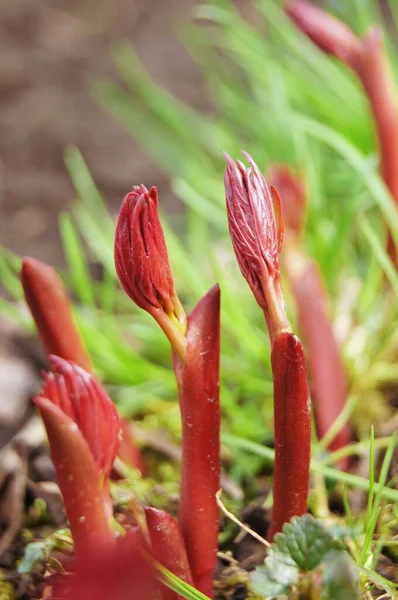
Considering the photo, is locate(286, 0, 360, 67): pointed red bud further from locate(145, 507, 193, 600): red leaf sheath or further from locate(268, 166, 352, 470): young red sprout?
locate(145, 507, 193, 600): red leaf sheath

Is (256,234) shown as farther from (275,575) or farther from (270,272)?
(275,575)

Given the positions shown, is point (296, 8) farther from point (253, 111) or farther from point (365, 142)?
point (253, 111)

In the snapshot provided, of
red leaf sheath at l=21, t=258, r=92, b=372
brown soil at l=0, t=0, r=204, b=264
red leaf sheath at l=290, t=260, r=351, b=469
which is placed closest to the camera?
red leaf sheath at l=21, t=258, r=92, b=372

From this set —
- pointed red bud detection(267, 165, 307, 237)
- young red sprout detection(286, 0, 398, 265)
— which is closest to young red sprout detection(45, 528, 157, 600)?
pointed red bud detection(267, 165, 307, 237)

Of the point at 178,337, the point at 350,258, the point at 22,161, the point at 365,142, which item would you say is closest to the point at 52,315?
the point at 178,337

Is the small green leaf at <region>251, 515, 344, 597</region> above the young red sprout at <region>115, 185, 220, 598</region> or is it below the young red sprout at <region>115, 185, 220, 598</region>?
below

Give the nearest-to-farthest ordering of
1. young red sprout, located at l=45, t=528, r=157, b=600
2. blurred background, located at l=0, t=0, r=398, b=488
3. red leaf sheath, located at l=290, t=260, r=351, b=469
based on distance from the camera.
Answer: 1. young red sprout, located at l=45, t=528, r=157, b=600
2. red leaf sheath, located at l=290, t=260, r=351, b=469
3. blurred background, located at l=0, t=0, r=398, b=488
